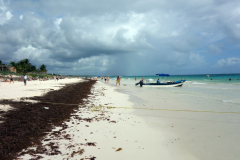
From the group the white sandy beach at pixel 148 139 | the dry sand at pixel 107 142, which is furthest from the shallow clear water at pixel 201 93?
the dry sand at pixel 107 142

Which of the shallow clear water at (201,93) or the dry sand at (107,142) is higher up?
the dry sand at (107,142)

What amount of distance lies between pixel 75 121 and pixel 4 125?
8.89 ft

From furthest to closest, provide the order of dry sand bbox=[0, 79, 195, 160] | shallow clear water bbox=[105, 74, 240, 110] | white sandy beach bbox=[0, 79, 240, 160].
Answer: shallow clear water bbox=[105, 74, 240, 110] < white sandy beach bbox=[0, 79, 240, 160] < dry sand bbox=[0, 79, 195, 160]

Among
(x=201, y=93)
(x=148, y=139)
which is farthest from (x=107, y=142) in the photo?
(x=201, y=93)

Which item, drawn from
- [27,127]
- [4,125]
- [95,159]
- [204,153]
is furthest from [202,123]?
[4,125]

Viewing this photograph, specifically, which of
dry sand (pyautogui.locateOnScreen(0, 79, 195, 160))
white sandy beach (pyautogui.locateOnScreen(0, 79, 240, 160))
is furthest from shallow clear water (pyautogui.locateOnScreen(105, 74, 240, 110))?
dry sand (pyautogui.locateOnScreen(0, 79, 195, 160))

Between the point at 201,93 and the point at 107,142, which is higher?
the point at 107,142

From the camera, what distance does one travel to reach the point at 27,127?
5594mm

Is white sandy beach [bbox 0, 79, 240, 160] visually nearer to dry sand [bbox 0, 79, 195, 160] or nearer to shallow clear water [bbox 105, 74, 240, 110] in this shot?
dry sand [bbox 0, 79, 195, 160]

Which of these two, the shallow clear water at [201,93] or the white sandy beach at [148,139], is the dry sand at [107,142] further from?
the shallow clear water at [201,93]

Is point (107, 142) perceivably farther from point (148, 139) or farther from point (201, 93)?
point (201, 93)

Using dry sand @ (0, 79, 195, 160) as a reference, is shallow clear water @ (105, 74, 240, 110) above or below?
below

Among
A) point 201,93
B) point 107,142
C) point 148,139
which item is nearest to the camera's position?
point 107,142

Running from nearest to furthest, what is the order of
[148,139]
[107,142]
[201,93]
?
[107,142], [148,139], [201,93]
